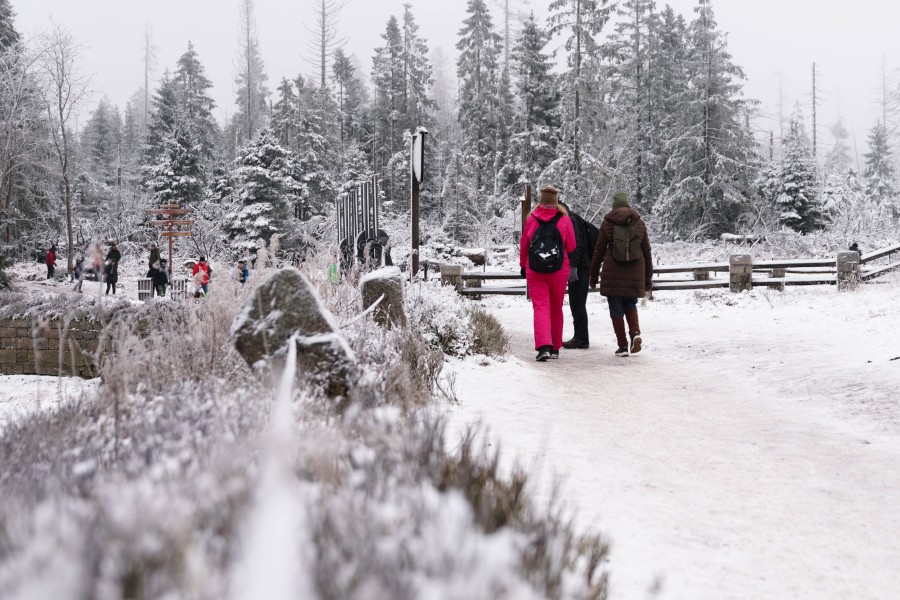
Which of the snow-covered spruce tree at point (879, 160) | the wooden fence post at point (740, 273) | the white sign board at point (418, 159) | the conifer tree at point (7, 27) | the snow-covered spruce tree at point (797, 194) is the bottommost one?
the wooden fence post at point (740, 273)

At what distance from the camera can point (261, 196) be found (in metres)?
31.4

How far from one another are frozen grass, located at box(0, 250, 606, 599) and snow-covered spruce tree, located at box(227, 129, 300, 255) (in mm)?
28959

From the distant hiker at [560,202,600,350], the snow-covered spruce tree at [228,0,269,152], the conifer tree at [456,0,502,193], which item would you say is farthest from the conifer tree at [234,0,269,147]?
the distant hiker at [560,202,600,350]

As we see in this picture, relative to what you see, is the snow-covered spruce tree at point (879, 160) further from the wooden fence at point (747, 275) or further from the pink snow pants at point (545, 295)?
the pink snow pants at point (545, 295)

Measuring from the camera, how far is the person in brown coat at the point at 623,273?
777 cm

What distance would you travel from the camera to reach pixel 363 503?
4.88 ft

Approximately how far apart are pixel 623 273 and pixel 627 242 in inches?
14.8

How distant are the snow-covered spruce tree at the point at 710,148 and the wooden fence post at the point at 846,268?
55.6 ft

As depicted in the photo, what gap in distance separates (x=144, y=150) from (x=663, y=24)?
3635 cm

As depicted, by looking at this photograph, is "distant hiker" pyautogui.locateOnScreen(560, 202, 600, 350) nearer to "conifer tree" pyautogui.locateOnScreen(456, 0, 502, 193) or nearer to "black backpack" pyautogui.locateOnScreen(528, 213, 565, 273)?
"black backpack" pyautogui.locateOnScreen(528, 213, 565, 273)

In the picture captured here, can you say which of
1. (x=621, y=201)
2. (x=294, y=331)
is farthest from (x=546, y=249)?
(x=294, y=331)

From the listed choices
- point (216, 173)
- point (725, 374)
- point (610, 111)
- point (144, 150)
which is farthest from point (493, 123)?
point (725, 374)

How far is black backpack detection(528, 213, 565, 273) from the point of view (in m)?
7.34

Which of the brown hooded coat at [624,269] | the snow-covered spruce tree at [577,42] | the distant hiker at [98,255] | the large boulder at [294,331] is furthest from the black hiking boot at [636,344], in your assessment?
the snow-covered spruce tree at [577,42]
